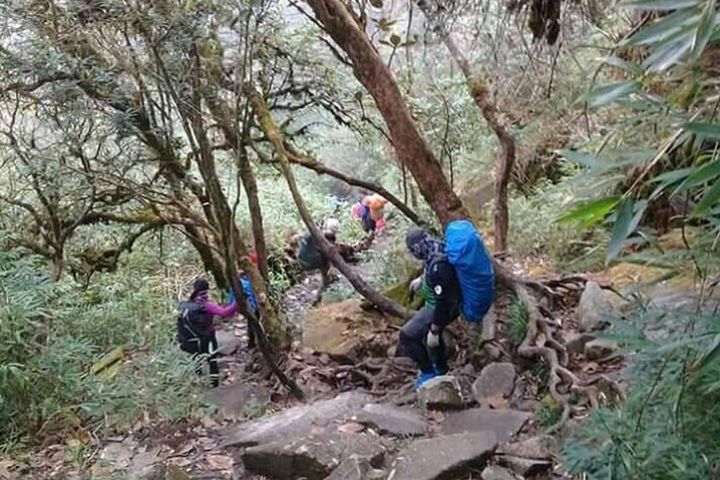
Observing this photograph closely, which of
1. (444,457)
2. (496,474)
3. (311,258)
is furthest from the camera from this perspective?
(311,258)

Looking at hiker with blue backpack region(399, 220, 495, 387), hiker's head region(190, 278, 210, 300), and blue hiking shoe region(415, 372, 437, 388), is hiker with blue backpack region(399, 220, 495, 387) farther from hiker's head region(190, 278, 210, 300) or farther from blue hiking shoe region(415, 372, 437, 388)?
hiker's head region(190, 278, 210, 300)

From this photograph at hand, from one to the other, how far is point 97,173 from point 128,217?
225 cm

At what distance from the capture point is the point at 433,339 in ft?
18.0

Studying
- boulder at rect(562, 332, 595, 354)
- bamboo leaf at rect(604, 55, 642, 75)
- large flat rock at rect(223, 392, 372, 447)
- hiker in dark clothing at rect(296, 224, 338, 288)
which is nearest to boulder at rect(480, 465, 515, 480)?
large flat rock at rect(223, 392, 372, 447)

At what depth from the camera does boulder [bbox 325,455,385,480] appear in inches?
130

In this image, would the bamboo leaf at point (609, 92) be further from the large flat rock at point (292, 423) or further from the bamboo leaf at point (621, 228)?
the large flat rock at point (292, 423)

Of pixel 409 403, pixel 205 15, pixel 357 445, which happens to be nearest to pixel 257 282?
pixel 409 403

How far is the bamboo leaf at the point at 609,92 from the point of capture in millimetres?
1440

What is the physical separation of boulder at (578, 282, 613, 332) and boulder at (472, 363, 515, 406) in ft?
1.99

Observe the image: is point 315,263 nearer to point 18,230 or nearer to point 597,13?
point 18,230

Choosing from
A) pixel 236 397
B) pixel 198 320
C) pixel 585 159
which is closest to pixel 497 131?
pixel 198 320

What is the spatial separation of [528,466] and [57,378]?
2.49 m

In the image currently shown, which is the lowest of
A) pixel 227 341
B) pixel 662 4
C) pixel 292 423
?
pixel 292 423

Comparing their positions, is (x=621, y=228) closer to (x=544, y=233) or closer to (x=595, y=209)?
(x=595, y=209)
